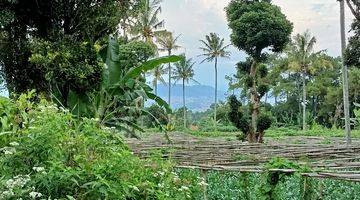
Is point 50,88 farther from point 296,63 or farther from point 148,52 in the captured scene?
point 296,63

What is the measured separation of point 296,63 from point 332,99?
360cm

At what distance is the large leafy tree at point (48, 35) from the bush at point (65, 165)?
646 cm

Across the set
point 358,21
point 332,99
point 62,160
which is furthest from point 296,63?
point 62,160

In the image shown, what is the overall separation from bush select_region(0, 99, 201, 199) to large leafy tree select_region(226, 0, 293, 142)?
15.6 meters

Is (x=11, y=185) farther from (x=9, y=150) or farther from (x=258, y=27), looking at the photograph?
(x=258, y=27)

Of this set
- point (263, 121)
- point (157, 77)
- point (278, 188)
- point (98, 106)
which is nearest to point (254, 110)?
point (263, 121)

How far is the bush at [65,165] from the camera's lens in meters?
3.23

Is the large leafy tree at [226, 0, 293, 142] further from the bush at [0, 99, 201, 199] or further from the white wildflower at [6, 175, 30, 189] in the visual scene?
the white wildflower at [6, 175, 30, 189]

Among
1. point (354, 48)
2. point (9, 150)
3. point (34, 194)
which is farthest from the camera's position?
point (354, 48)

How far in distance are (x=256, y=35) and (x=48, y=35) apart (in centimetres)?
988

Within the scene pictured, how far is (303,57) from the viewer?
3803cm

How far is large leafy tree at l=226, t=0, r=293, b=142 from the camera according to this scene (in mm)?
18984

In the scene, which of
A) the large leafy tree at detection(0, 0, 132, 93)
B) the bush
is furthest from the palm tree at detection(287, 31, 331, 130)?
the bush

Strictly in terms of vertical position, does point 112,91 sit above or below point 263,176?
above
